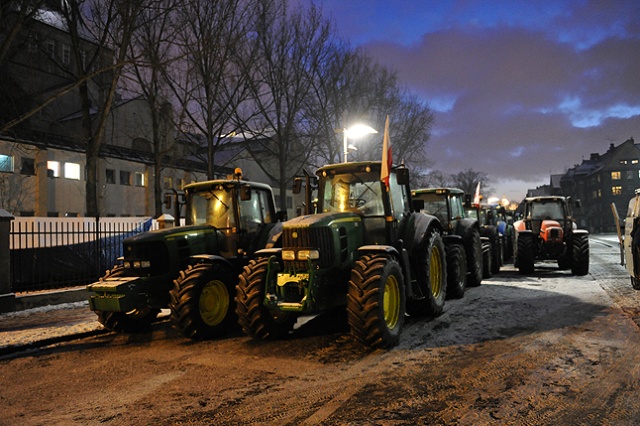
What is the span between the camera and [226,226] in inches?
358

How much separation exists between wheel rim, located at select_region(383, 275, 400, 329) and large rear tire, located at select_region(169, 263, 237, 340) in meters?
2.68

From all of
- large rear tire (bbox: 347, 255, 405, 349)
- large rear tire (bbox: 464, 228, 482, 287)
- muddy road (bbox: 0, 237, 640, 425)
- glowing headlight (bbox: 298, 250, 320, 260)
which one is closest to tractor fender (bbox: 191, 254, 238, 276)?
muddy road (bbox: 0, 237, 640, 425)

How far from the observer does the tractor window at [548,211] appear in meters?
16.4

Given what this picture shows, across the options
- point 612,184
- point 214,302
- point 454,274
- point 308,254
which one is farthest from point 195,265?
point 612,184

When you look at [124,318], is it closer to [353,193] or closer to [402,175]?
[353,193]

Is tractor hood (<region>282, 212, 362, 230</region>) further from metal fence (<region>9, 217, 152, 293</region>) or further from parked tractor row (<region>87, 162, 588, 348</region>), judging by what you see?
metal fence (<region>9, 217, 152, 293</region>)

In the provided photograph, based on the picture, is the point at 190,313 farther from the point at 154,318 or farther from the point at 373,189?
the point at 373,189

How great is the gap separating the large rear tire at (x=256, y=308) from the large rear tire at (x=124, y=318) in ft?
7.54

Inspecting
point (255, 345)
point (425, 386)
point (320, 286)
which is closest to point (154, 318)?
point (255, 345)

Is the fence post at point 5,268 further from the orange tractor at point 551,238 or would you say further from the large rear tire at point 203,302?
the orange tractor at point 551,238

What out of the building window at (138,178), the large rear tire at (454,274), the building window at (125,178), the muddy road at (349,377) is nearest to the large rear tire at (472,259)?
the large rear tire at (454,274)

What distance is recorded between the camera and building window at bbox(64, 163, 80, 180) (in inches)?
1099

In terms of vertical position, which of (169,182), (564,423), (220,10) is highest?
Answer: (220,10)

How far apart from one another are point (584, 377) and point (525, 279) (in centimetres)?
947
